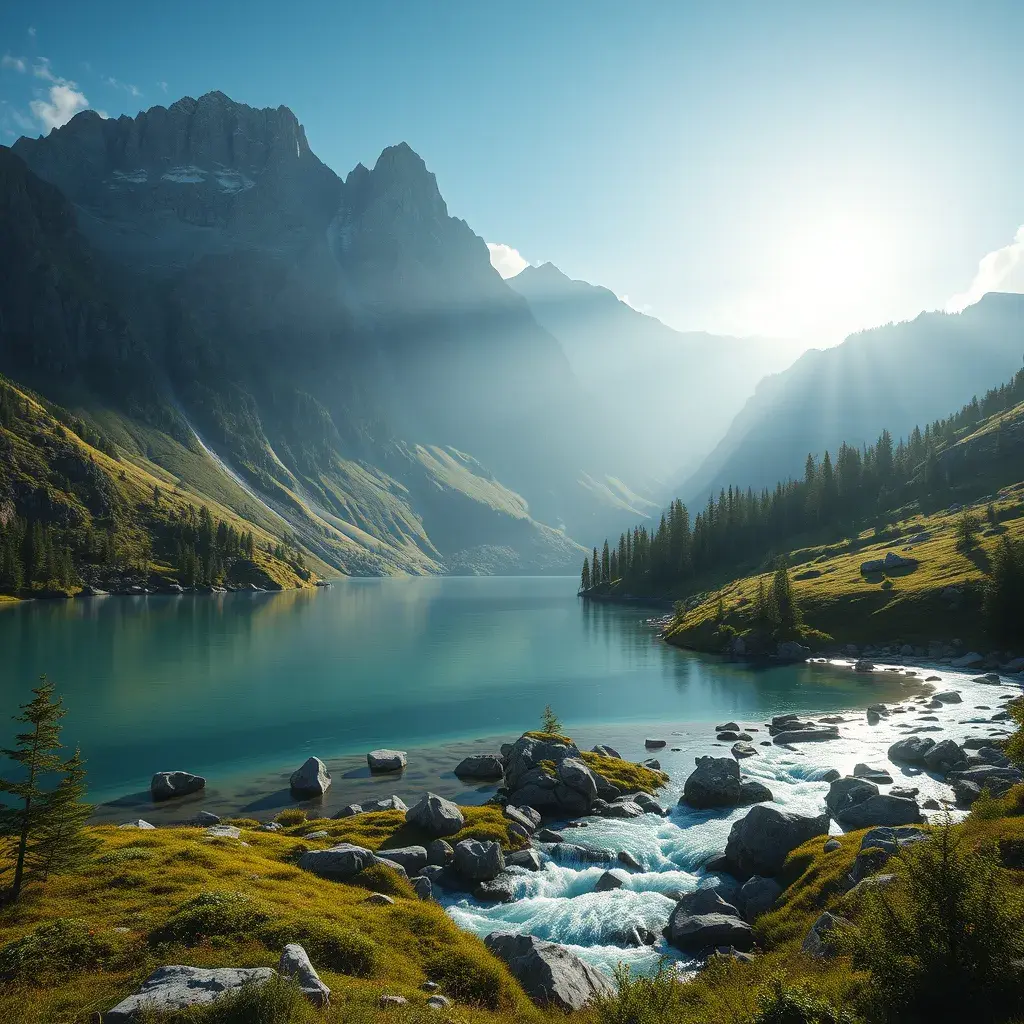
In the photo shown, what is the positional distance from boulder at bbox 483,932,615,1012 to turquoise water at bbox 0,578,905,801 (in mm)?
28669

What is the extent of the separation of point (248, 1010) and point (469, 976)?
870cm

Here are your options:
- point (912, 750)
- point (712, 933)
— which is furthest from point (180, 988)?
point (912, 750)

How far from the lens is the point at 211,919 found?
20516mm

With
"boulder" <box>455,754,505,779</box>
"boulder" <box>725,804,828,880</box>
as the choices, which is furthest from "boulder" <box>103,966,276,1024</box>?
"boulder" <box>455,754,505,779</box>

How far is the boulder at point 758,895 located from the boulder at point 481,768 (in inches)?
997

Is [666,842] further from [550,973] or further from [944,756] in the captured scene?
[944,756]

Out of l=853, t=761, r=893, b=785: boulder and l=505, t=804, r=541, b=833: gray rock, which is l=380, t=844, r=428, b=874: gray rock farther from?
l=853, t=761, r=893, b=785: boulder

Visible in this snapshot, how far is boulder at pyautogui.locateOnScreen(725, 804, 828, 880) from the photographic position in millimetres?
31562

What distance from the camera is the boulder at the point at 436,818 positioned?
36688 mm

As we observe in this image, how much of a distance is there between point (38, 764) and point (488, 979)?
58.1 feet

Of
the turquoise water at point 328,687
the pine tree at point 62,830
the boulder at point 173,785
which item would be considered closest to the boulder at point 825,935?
the pine tree at point 62,830

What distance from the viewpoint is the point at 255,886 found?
25.7 metres

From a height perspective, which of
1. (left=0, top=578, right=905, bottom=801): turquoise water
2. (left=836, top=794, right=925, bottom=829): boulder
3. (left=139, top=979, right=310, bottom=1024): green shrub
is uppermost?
(left=139, top=979, right=310, bottom=1024): green shrub

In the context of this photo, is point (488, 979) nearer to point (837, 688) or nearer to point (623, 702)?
point (623, 702)
